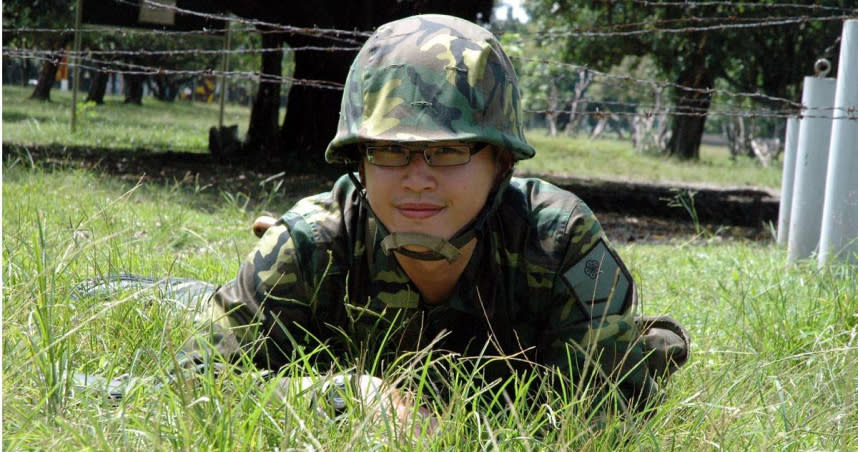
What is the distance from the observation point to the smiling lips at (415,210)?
2230mm

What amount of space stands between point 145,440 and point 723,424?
1026 millimetres

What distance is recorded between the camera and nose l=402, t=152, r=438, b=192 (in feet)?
7.23

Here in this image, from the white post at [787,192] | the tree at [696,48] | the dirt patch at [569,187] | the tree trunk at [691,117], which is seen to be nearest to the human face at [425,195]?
the white post at [787,192]

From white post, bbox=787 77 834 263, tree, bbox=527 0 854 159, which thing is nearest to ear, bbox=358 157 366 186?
white post, bbox=787 77 834 263

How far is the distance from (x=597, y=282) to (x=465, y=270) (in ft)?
1.05

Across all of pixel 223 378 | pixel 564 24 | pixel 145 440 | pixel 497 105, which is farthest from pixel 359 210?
pixel 564 24

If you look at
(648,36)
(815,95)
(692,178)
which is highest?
(648,36)

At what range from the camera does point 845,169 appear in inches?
169

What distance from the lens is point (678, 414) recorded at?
222 centimetres

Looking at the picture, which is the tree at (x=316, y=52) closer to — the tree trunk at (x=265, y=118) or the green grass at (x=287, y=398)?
the tree trunk at (x=265, y=118)

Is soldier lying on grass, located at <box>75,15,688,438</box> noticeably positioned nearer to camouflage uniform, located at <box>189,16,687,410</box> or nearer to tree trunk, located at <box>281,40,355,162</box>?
camouflage uniform, located at <box>189,16,687,410</box>

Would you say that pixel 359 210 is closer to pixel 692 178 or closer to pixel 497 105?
pixel 497 105

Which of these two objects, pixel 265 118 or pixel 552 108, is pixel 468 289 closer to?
pixel 552 108

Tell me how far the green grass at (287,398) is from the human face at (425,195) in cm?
36
